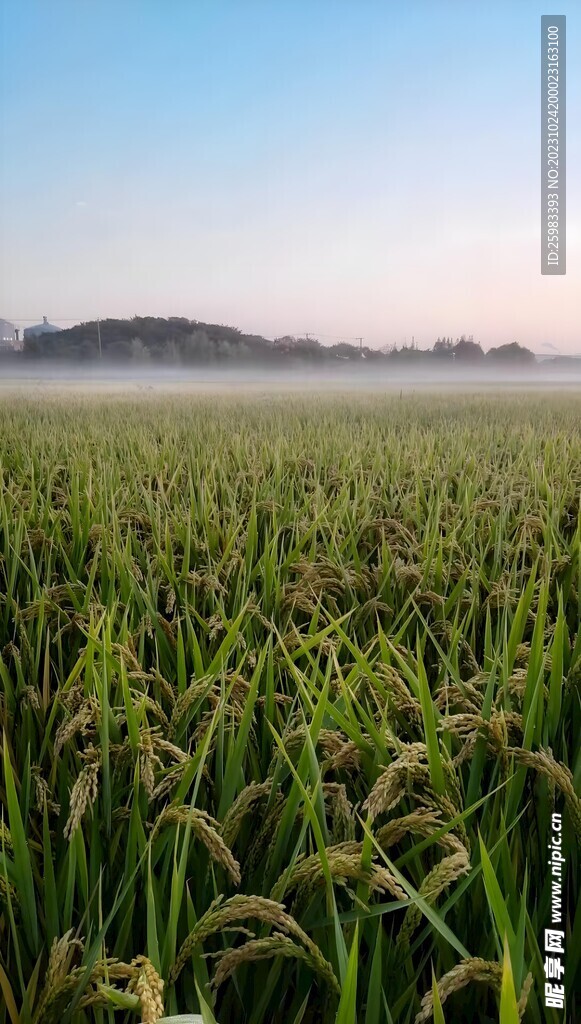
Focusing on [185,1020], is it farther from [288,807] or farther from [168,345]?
[168,345]

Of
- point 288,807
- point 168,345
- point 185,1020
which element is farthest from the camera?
point 168,345

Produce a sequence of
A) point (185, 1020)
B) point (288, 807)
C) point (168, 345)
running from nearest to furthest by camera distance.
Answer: point (185, 1020) → point (288, 807) → point (168, 345)

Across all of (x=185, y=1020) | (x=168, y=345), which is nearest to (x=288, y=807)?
(x=185, y=1020)

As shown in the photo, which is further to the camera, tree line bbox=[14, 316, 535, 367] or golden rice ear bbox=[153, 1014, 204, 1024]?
tree line bbox=[14, 316, 535, 367]

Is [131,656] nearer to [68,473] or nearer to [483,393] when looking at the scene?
[68,473]

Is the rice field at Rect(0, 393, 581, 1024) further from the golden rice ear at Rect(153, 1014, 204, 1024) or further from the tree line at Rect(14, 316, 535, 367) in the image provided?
the tree line at Rect(14, 316, 535, 367)

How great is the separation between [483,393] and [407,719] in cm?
486

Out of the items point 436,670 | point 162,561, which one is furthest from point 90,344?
point 436,670

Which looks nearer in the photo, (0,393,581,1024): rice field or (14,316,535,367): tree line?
(0,393,581,1024): rice field

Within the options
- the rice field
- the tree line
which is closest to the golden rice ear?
the rice field

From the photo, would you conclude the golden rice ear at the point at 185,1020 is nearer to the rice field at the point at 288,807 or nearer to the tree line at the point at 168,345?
the rice field at the point at 288,807

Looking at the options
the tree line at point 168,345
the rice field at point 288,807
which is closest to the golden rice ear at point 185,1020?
the rice field at point 288,807

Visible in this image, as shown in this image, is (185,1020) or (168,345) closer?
(185,1020)

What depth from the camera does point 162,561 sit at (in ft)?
3.88
